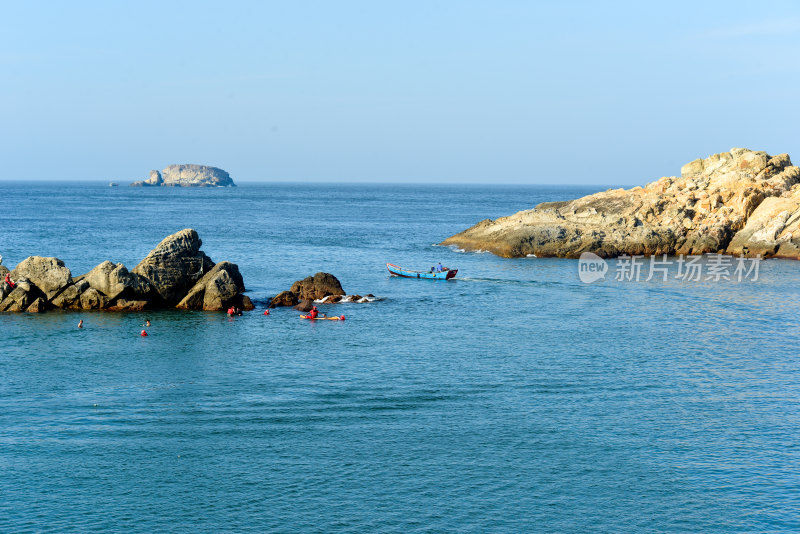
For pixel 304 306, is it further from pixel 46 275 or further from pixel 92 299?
pixel 46 275

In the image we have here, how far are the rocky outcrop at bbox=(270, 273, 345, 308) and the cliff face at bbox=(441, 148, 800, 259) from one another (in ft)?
133

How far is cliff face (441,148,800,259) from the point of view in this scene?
103688 mm

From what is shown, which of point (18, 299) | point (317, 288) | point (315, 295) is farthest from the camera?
point (317, 288)

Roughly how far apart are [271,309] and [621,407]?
122ft

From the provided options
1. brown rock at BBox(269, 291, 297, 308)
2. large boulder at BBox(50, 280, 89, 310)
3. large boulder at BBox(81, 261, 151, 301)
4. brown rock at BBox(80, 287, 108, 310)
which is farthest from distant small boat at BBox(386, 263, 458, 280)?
large boulder at BBox(50, 280, 89, 310)

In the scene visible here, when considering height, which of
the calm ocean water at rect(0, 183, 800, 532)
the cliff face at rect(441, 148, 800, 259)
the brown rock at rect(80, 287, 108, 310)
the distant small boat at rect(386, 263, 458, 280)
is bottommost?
the calm ocean water at rect(0, 183, 800, 532)

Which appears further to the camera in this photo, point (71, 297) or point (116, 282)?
point (71, 297)

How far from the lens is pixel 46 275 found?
220 ft

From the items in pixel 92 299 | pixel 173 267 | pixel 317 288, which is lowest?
pixel 92 299

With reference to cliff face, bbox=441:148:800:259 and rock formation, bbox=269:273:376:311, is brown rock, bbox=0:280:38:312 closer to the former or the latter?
rock formation, bbox=269:273:376:311

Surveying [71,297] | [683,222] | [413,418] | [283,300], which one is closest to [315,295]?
[283,300]

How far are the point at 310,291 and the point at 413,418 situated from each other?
35.3 metres

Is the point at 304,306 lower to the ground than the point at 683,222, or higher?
lower

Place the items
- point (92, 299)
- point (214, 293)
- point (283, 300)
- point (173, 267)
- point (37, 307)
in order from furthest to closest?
1. point (283, 300)
2. point (173, 267)
3. point (214, 293)
4. point (92, 299)
5. point (37, 307)
